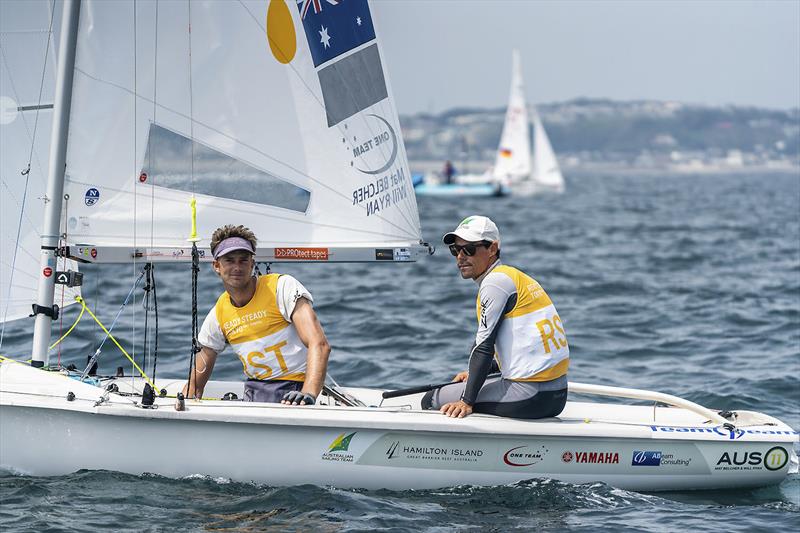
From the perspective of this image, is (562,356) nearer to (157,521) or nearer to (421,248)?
(421,248)

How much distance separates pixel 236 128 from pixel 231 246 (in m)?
1.15

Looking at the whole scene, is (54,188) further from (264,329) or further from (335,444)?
(335,444)

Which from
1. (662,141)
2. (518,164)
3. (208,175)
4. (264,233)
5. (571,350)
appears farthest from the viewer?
(662,141)

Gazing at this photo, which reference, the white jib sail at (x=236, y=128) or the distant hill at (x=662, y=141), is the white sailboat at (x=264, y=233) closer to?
the white jib sail at (x=236, y=128)

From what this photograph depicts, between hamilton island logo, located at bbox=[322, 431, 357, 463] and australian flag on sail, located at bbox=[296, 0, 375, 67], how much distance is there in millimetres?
2240

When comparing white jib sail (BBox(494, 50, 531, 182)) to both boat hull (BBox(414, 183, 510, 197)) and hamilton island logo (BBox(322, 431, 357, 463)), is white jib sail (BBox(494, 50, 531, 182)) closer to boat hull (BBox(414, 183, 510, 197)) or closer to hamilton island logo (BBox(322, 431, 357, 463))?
boat hull (BBox(414, 183, 510, 197))

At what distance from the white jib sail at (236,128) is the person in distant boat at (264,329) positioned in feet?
2.35

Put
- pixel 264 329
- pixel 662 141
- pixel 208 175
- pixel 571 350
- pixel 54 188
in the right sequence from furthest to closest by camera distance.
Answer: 1. pixel 662 141
2. pixel 571 350
3. pixel 208 175
4. pixel 54 188
5. pixel 264 329

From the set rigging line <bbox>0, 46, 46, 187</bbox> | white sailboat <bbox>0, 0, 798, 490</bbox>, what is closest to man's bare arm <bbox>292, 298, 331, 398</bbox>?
white sailboat <bbox>0, 0, 798, 490</bbox>

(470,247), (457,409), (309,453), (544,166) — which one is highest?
(544,166)

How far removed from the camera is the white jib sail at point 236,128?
6.22 metres

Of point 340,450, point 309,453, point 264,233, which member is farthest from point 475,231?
point 264,233

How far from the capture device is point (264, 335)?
5797 millimetres

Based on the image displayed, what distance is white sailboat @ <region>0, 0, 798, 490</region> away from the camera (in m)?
5.68
